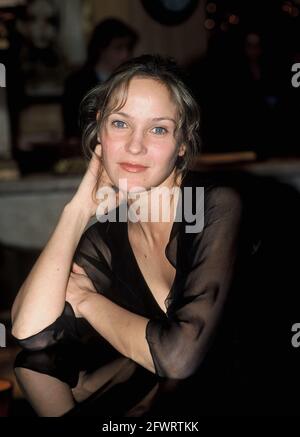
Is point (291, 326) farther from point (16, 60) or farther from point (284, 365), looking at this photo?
point (16, 60)

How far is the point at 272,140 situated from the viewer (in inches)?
129

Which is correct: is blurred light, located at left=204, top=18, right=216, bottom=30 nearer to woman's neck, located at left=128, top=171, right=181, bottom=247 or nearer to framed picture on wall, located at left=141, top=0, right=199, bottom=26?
framed picture on wall, located at left=141, top=0, right=199, bottom=26

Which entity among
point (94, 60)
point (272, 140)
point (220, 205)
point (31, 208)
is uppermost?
point (94, 60)

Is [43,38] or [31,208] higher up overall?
[43,38]

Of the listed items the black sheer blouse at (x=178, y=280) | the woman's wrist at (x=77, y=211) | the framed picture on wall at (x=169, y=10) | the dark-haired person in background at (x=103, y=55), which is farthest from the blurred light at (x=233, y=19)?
the woman's wrist at (x=77, y=211)

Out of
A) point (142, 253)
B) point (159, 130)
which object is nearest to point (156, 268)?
point (142, 253)

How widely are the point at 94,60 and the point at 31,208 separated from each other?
2.48 ft

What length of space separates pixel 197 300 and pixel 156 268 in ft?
0.62

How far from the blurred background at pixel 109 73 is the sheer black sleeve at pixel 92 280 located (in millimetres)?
312

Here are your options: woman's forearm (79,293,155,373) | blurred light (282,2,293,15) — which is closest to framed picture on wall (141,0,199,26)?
blurred light (282,2,293,15)

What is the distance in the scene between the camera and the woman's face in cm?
97

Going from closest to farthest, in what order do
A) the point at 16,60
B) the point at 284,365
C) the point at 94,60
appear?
1. the point at 284,365
2. the point at 94,60
3. the point at 16,60
